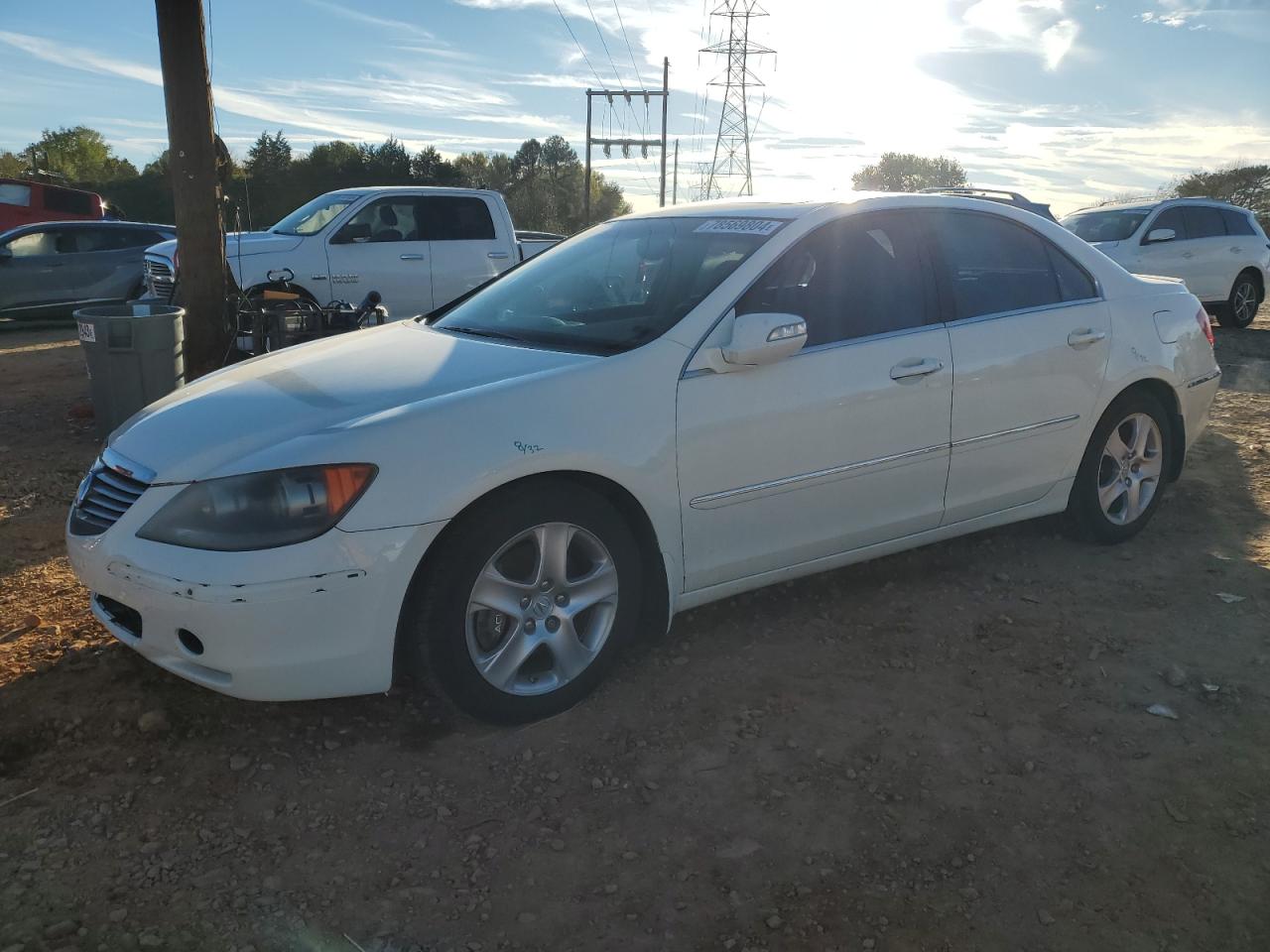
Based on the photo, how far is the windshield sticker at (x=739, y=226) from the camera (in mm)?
3789

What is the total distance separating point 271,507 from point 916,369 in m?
2.41

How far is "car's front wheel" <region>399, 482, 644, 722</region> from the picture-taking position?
2957 mm

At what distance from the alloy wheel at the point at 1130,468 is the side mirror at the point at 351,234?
767 cm

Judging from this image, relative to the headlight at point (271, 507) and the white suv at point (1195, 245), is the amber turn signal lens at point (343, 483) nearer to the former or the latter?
the headlight at point (271, 507)

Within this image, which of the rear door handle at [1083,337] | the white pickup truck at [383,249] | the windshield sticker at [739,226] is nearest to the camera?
the windshield sticker at [739,226]

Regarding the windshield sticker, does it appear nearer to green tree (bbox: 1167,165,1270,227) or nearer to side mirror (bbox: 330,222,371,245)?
side mirror (bbox: 330,222,371,245)

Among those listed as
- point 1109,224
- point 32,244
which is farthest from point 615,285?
point 32,244

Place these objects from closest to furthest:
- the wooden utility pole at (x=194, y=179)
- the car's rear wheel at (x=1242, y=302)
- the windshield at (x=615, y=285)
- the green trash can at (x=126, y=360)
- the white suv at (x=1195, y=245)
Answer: the windshield at (x=615, y=285), the green trash can at (x=126, y=360), the wooden utility pole at (x=194, y=179), the white suv at (x=1195, y=245), the car's rear wheel at (x=1242, y=302)

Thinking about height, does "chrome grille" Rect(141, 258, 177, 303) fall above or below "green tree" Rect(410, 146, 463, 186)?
below

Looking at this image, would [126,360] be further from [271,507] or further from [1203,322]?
[1203,322]

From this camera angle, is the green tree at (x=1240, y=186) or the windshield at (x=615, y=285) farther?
the green tree at (x=1240, y=186)

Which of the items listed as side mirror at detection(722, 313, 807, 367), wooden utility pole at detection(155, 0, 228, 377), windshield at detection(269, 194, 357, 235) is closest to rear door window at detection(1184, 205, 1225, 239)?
windshield at detection(269, 194, 357, 235)

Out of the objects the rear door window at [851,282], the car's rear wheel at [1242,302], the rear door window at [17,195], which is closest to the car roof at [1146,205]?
the car's rear wheel at [1242,302]

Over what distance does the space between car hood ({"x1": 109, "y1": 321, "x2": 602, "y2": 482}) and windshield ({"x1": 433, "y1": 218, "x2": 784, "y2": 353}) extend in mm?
204
